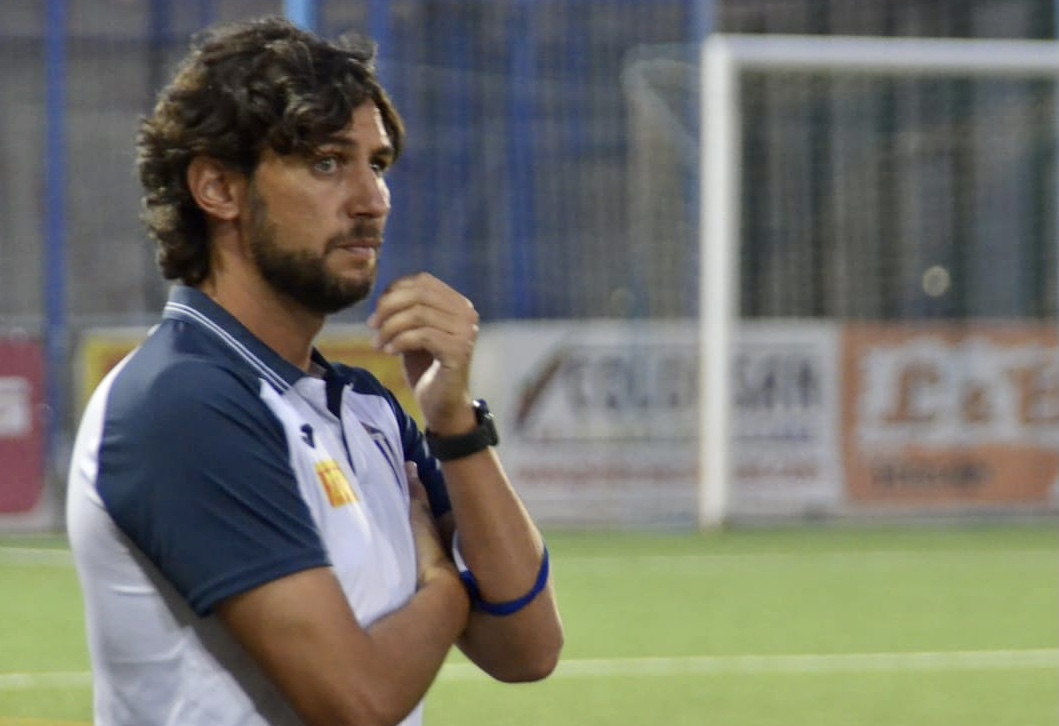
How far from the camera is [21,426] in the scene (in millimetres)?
11258

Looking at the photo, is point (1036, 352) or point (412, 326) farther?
point (1036, 352)

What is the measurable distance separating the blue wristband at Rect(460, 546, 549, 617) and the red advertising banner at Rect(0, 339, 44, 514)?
28.9ft

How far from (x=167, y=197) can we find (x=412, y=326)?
34 centimetres

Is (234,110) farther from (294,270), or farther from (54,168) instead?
(54,168)

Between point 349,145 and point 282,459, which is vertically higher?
point 349,145

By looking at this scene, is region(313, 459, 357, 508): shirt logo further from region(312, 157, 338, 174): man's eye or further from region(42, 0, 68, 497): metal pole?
region(42, 0, 68, 497): metal pole

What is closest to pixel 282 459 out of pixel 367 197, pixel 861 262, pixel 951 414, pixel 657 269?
pixel 367 197

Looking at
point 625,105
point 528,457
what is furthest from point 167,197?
point 625,105

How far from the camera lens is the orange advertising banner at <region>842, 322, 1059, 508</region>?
1227 cm

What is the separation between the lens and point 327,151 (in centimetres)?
249

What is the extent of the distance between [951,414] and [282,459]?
34.1ft

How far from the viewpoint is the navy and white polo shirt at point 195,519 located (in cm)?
228

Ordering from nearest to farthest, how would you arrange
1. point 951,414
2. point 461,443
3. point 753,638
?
point 461,443
point 753,638
point 951,414

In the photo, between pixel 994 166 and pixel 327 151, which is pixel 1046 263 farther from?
pixel 327 151
